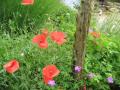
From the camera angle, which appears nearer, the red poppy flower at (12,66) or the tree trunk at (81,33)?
the red poppy flower at (12,66)

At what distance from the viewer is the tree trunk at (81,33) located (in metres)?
3.85

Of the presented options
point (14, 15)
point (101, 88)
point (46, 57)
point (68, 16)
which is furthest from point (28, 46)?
point (68, 16)

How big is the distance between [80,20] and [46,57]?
1.53 ft

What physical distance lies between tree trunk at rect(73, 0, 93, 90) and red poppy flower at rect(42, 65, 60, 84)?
17.7 inches

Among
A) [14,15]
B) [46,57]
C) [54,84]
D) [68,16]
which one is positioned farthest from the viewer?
[68,16]

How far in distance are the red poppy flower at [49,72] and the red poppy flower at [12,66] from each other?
0.23 meters

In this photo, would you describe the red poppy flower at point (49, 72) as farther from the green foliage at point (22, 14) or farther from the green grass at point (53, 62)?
the green foliage at point (22, 14)

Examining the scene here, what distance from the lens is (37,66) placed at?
3.87 metres

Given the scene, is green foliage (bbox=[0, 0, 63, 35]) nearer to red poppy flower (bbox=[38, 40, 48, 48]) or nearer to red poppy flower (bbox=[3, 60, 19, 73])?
red poppy flower (bbox=[38, 40, 48, 48])

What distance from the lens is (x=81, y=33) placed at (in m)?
3.89

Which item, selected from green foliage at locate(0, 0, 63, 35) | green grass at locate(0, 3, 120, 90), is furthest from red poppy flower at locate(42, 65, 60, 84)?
green foliage at locate(0, 0, 63, 35)

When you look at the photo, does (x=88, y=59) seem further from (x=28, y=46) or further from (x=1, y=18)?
(x=1, y=18)

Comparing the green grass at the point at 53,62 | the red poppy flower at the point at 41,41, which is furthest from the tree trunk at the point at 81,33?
the red poppy flower at the point at 41,41

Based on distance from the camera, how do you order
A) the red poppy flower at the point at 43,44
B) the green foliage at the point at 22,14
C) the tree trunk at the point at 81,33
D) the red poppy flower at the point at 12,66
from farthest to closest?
the green foliage at the point at 22,14 < the tree trunk at the point at 81,33 < the red poppy flower at the point at 43,44 < the red poppy flower at the point at 12,66
